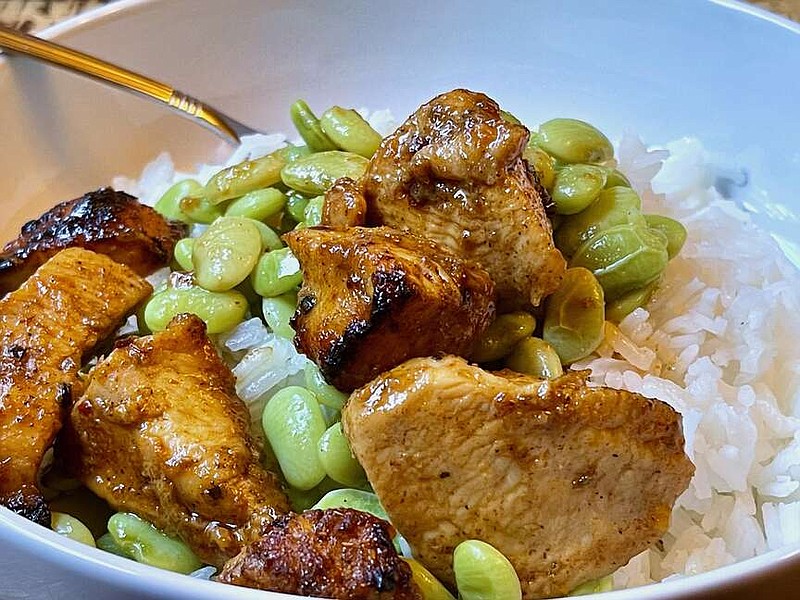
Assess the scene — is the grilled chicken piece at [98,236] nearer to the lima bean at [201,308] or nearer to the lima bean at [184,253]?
the lima bean at [184,253]

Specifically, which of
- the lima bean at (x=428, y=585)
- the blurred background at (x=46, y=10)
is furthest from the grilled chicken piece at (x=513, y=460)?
the blurred background at (x=46, y=10)

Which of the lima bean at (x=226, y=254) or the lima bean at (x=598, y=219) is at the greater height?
the lima bean at (x=598, y=219)

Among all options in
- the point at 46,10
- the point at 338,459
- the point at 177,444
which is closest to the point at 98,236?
the point at 177,444

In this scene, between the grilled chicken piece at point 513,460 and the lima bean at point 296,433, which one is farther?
the lima bean at point 296,433

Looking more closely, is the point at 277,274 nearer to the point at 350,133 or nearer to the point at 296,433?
Answer: the point at 296,433

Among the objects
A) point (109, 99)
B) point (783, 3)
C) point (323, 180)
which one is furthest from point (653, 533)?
point (783, 3)

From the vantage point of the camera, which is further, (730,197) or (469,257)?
(730,197)

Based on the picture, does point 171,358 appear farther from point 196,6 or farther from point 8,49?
point 196,6
